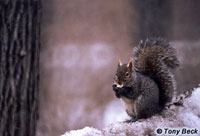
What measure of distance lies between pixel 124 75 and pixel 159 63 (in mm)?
315

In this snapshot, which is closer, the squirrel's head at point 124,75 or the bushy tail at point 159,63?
the squirrel's head at point 124,75

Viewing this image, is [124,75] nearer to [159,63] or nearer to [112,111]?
[159,63]

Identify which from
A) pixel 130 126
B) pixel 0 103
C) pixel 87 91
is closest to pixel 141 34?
pixel 87 91

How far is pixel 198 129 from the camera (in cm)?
145

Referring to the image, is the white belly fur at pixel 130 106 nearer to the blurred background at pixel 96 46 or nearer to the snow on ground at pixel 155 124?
the snow on ground at pixel 155 124

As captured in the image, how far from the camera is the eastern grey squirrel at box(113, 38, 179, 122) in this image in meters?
1.51

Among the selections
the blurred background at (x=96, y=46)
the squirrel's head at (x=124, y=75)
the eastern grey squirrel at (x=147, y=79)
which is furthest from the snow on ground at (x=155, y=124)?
the blurred background at (x=96, y=46)

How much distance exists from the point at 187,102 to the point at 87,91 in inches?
56.6

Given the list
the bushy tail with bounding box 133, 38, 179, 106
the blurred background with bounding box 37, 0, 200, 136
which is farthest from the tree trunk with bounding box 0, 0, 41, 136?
the blurred background with bounding box 37, 0, 200, 136

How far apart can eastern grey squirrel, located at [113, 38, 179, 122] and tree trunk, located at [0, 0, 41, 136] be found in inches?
15.1

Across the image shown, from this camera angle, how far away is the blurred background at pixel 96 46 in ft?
9.34

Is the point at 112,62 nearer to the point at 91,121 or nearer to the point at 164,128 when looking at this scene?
the point at 91,121

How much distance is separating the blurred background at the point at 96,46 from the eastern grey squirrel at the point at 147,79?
1029 mm

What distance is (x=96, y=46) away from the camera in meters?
3.02
